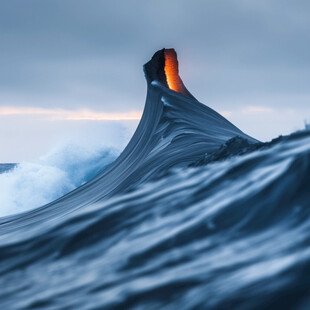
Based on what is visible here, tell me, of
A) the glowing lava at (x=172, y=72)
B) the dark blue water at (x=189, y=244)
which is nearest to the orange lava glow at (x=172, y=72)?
the glowing lava at (x=172, y=72)

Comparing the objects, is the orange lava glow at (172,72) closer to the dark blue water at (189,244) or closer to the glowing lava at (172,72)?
the glowing lava at (172,72)

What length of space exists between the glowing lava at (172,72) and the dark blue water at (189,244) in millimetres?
4607

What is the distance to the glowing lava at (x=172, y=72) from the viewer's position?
9.20m

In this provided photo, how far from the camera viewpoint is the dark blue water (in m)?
2.21

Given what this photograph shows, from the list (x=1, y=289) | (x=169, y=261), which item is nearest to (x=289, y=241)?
(x=169, y=261)

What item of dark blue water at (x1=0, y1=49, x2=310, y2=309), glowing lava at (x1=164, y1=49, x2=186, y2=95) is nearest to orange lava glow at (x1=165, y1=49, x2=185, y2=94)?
glowing lava at (x1=164, y1=49, x2=186, y2=95)

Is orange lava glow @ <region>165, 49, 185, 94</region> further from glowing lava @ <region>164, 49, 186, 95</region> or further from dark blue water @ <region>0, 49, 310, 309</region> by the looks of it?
dark blue water @ <region>0, 49, 310, 309</region>

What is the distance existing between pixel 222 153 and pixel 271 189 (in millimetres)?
1100

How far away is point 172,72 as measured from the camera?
9453 mm

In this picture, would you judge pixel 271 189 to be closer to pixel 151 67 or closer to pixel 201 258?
pixel 201 258

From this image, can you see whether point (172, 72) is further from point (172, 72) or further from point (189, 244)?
point (189, 244)

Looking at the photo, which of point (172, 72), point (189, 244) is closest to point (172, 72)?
point (172, 72)

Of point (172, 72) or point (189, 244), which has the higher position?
point (172, 72)

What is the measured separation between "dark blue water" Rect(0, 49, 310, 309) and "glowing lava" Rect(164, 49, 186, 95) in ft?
15.1
